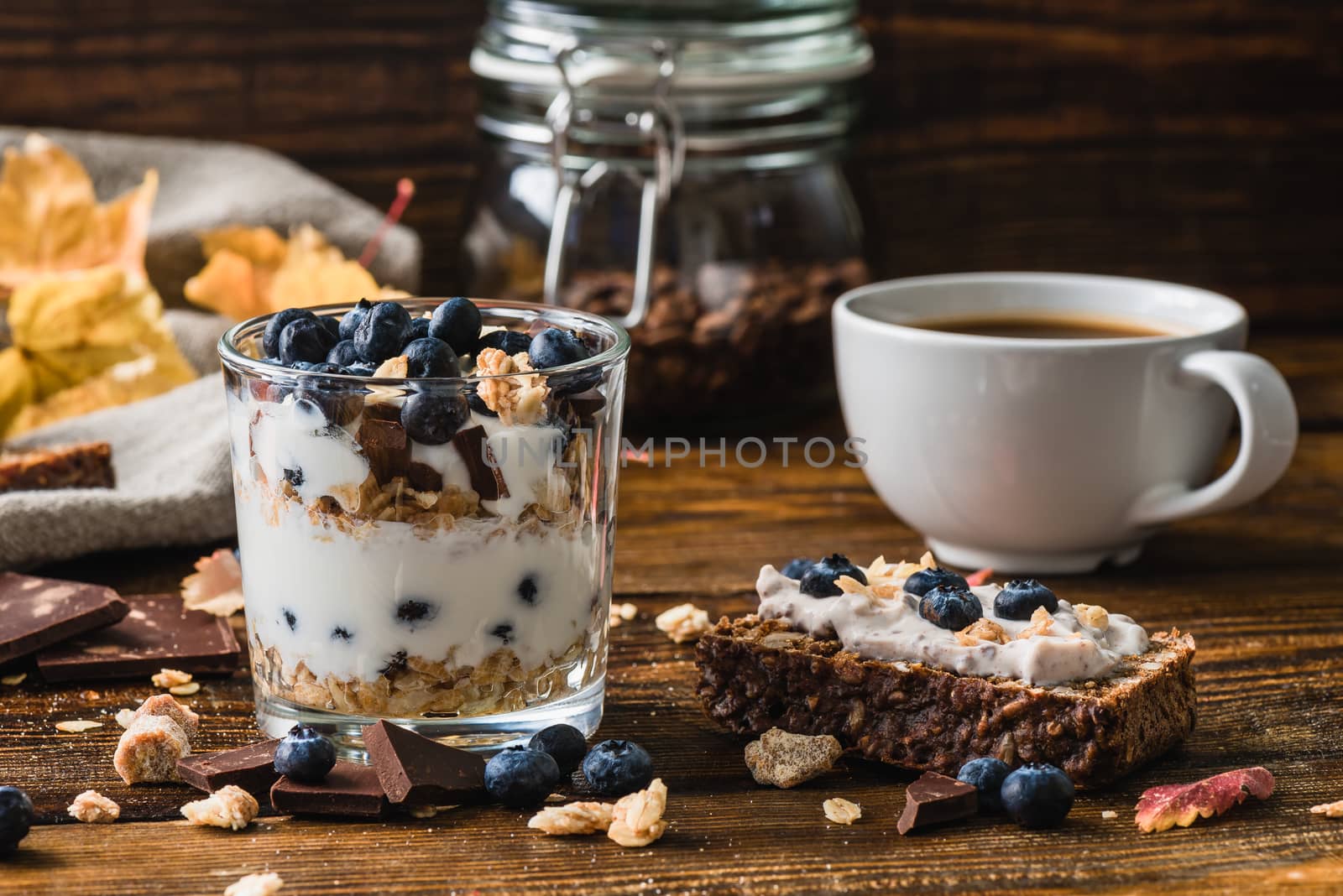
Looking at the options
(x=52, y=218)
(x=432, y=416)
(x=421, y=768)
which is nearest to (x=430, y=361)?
(x=432, y=416)

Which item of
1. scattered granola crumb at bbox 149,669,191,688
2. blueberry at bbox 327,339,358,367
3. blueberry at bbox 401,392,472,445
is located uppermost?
blueberry at bbox 327,339,358,367

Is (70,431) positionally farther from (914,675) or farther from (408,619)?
(914,675)

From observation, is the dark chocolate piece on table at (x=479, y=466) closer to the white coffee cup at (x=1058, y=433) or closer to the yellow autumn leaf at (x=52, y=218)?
the white coffee cup at (x=1058, y=433)

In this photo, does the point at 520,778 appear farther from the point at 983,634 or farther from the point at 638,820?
the point at 983,634

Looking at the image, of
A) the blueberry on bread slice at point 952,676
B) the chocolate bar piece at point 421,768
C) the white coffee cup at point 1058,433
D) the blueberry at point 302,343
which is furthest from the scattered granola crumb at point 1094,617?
the blueberry at point 302,343

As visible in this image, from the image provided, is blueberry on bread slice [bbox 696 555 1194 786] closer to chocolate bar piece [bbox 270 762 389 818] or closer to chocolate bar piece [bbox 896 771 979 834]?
chocolate bar piece [bbox 896 771 979 834]

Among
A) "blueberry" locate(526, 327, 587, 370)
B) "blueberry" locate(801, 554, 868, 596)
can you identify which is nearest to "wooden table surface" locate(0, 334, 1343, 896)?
"blueberry" locate(801, 554, 868, 596)
